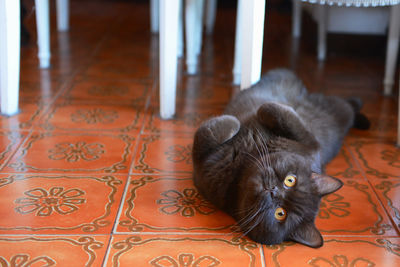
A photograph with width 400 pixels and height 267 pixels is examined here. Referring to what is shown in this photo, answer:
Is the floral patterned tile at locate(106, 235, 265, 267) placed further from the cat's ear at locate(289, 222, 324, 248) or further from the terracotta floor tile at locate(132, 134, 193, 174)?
the terracotta floor tile at locate(132, 134, 193, 174)

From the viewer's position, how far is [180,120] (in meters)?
→ 1.79

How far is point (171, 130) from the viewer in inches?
66.8

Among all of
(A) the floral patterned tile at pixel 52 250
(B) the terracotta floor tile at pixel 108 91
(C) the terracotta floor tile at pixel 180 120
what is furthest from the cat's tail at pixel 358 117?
(A) the floral patterned tile at pixel 52 250

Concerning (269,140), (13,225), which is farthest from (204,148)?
(13,225)

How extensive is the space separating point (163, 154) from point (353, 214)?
65 centimetres

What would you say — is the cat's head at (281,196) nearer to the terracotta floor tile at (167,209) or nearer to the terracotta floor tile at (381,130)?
the terracotta floor tile at (167,209)

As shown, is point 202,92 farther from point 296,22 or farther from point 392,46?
point 296,22

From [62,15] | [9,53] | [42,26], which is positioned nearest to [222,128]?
[9,53]

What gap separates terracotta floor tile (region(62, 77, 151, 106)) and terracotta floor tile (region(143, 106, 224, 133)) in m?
0.18

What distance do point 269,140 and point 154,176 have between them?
381mm

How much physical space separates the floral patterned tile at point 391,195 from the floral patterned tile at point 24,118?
1.26 metres

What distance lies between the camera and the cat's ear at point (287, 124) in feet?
4.11

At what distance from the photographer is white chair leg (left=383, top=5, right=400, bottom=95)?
199 cm

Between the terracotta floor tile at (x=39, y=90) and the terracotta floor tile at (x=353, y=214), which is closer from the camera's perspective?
the terracotta floor tile at (x=353, y=214)
